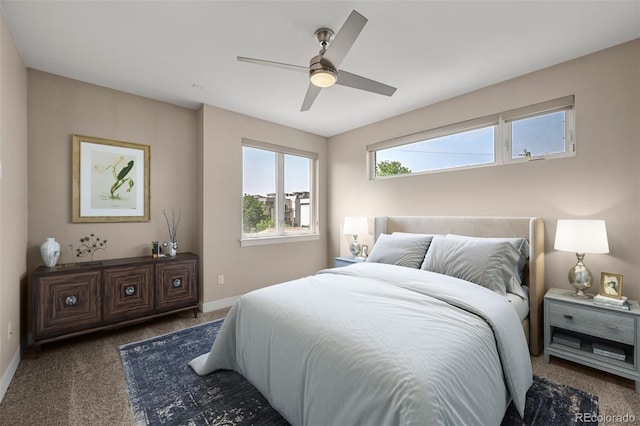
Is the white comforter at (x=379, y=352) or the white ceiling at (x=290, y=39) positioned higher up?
the white ceiling at (x=290, y=39)

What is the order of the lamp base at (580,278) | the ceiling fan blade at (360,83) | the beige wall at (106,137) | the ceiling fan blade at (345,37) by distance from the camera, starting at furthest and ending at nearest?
the beige wall at (106,137), the lamp base at (580,278), the ceiling fan blade at (360,83), the ceiling fan blade at (345,37)

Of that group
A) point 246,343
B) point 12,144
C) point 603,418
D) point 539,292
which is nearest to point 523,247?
point 539,292

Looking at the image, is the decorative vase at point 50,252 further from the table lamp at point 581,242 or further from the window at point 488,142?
the table lamp at point 581,242

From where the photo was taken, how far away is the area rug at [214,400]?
1.68 meters

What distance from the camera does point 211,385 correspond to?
200cm

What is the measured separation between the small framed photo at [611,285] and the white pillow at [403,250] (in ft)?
4.43

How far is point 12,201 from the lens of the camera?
84.7 inches

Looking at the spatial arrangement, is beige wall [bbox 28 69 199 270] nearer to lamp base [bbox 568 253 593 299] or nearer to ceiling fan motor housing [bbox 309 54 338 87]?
ceiling fan motor housing [bbox 309 54 338 87]

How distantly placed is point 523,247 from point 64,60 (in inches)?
178

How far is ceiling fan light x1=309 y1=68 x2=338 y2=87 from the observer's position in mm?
1899

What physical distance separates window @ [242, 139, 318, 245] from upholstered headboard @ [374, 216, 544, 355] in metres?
1.74

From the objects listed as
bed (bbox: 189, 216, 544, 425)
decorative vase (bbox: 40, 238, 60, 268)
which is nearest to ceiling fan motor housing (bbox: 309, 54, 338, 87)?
bed (bbox: 189, 216, 544, 425)

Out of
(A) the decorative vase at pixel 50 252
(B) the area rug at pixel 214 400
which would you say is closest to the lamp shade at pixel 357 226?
(B) the area rug at pixel 214 400

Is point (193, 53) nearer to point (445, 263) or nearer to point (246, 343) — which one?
point (246, 343)
